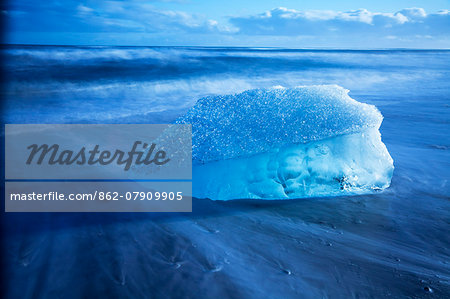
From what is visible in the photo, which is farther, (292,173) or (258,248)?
(292,173)

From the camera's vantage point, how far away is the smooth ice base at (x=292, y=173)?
2404 millimetres

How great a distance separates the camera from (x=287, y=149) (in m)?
2.40

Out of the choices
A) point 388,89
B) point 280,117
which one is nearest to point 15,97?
point 280,117

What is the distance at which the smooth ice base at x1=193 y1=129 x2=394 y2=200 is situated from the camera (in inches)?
94.7

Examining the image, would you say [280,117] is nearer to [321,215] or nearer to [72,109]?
[321,215]

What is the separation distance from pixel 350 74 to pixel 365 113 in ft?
40.4

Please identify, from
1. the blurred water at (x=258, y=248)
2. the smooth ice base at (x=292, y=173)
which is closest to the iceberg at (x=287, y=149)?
the smooth ice base at (x=292, y=173)

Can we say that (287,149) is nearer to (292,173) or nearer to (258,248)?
(292,173)

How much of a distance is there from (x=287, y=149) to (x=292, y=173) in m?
0.18

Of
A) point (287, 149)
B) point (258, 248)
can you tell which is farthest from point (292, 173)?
point (258, 248)

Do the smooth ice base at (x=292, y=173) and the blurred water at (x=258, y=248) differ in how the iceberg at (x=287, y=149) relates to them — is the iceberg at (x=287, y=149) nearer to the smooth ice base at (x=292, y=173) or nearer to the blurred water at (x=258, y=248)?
the smooth ice base at (x=292, y=173)

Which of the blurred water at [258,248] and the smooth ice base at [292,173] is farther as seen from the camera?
the smooth ice base at [292,173]

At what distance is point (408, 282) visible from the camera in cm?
159

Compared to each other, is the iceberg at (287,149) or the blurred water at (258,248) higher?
the iceberg at (287,149)
